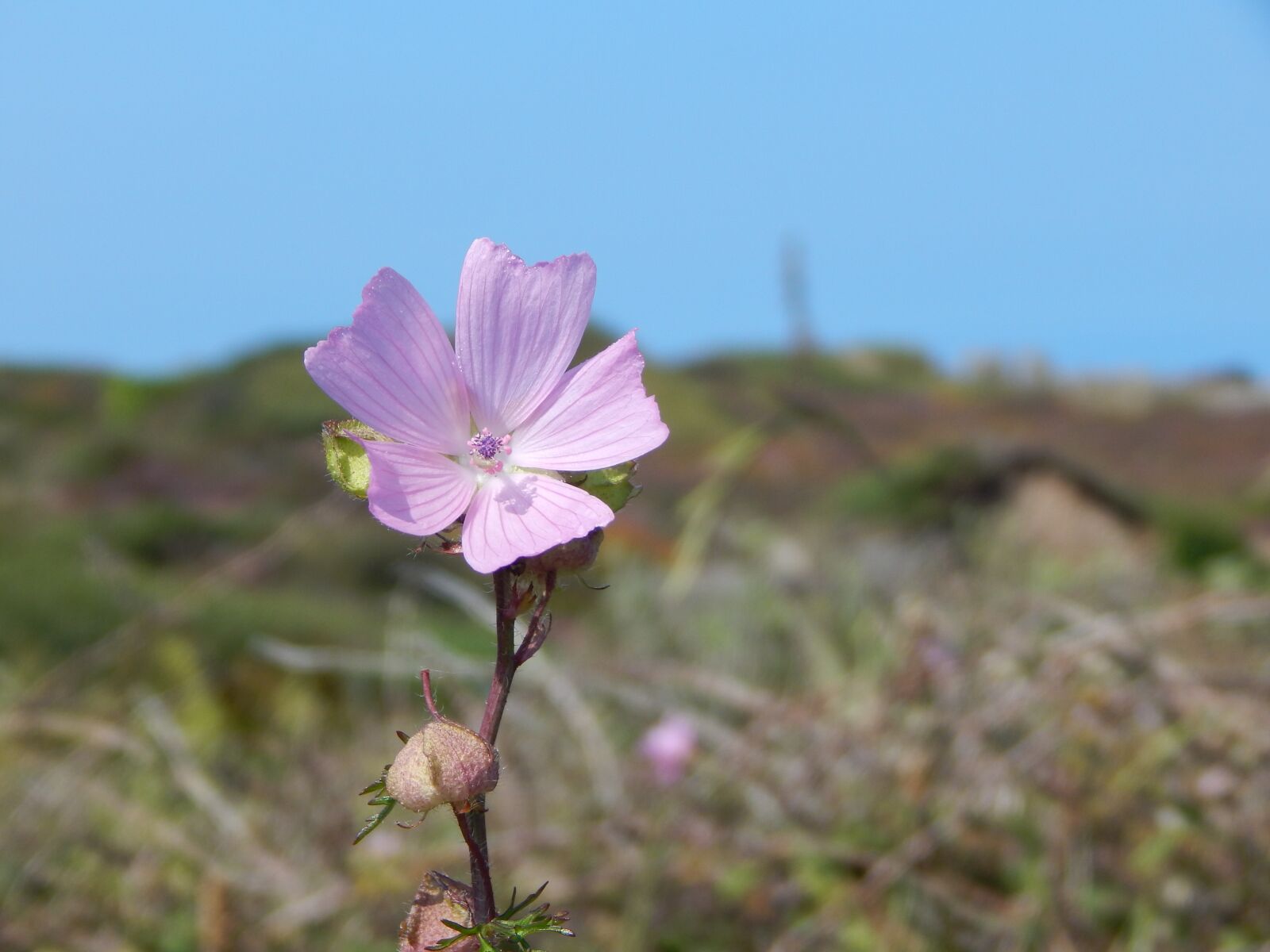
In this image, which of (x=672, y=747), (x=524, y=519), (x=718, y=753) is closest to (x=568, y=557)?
(x=524, y=519)

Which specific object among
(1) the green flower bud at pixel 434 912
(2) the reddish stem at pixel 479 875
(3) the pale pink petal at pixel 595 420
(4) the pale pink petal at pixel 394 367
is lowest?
(1) the green flower bud at pixel 434 912

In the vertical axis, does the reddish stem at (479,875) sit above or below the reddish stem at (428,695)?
below

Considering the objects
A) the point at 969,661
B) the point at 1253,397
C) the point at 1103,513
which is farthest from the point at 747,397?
the point at 969,661

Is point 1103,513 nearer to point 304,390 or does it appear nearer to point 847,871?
point 847,871

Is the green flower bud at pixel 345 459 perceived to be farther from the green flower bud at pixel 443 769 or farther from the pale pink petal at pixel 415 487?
the green flower bud at pixel 443 769

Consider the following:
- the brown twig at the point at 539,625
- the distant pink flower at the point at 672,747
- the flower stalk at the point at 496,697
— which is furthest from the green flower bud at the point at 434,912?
the distant pink flower at the point at 672,747

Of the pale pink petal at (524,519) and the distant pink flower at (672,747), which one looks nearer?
the pale pink petal at (524,519)

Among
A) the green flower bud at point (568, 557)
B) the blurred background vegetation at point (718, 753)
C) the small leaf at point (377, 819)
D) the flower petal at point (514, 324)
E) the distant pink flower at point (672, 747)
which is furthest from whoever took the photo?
the distant pink flower at point (672, 747)
